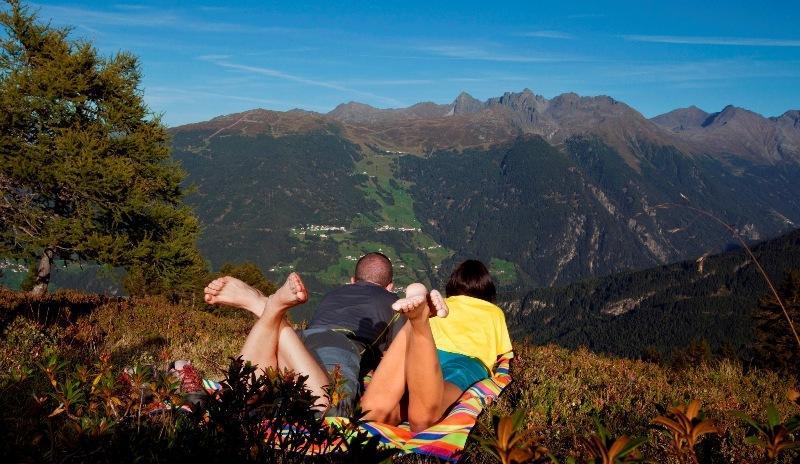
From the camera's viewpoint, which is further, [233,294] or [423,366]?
[233,294]

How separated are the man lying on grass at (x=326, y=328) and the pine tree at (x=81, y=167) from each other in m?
14.8

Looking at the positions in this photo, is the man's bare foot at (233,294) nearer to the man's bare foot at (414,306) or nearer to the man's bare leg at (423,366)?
the man's bare leg at (423,366)

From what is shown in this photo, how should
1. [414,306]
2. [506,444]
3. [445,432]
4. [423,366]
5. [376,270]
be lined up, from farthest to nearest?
[376,270] → [445,432] → [423,366] → [414,306] → [506,444]

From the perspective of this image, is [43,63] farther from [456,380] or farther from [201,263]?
[456,380]

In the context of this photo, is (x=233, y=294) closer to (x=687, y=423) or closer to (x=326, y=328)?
(x=326, y=328)

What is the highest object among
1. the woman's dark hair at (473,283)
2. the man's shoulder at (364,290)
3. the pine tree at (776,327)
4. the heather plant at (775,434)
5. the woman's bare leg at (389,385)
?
the heather plant at (775,434)

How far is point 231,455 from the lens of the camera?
2449 mm

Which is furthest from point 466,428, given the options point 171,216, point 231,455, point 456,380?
point 171,216

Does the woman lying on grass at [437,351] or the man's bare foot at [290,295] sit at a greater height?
the man's bare foot at [290,295]

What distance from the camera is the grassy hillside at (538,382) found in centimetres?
389

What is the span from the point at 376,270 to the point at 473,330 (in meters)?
1.57

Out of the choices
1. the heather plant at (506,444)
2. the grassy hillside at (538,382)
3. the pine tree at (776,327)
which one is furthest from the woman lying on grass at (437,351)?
the pine tree at (776,327)

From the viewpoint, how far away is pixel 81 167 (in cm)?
1795

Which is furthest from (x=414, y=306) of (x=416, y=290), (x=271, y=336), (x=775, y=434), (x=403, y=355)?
(x=775, y=434)
